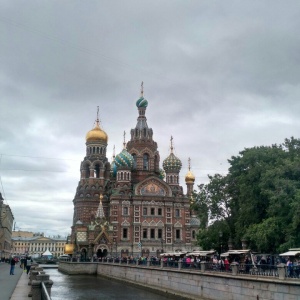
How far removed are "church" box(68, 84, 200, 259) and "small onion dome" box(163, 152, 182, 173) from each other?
175 millimetres

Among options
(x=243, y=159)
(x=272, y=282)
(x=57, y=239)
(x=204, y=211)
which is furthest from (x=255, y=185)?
(x=57, y=239)

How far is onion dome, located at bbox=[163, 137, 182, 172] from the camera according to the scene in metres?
75.3

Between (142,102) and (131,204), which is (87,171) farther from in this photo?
(142,102)

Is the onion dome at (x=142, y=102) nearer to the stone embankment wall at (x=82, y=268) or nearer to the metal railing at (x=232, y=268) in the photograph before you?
the stone embankment wall at (x=82, y=268)

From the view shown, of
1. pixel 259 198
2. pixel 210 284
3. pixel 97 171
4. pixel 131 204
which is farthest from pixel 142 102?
pixel 210 284

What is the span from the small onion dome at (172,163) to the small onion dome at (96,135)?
11.7 m

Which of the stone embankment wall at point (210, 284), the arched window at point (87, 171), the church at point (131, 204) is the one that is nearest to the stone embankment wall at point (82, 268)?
the church at point (131, 204)

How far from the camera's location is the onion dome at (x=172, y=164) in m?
75.3

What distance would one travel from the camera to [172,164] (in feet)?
248

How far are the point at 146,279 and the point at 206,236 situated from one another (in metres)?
8.82

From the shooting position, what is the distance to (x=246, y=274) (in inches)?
918

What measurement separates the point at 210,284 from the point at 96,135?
53222mm

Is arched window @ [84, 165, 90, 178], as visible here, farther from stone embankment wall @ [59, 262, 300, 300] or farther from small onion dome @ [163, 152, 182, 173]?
stone embankment wall @ [59, 262, 300, 300]

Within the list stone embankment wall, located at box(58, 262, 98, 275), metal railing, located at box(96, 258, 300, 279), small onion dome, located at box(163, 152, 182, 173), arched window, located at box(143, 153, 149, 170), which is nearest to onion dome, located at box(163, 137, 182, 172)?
small onion dome, located at box(163, 152, 182, 173)
